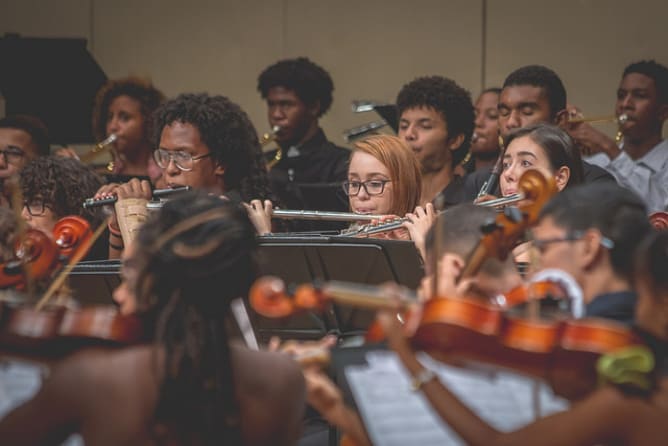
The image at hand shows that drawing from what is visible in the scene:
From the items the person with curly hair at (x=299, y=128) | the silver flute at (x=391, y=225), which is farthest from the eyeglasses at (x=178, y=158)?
the person with curly hair at (x=299, y=128)

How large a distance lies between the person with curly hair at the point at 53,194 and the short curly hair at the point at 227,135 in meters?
0.34

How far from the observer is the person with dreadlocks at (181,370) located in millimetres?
2084

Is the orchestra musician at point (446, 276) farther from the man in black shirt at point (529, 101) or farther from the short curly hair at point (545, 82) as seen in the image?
the short curly hair at point (545, 82)

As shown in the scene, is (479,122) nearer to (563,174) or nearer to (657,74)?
(657,74)

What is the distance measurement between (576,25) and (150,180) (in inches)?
94.3

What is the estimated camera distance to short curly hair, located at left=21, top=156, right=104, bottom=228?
4121 millimetres

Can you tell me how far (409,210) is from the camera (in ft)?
13.5

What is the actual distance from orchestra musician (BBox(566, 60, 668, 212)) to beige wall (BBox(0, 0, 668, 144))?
2.27ft

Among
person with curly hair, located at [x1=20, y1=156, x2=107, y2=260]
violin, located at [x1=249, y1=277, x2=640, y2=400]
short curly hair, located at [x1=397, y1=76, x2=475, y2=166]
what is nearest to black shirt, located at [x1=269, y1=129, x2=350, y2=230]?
short curly hair, located at [x1=397, y1=76, x2=475, y2=166]

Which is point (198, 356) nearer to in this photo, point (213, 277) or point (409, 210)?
point (213, 277)

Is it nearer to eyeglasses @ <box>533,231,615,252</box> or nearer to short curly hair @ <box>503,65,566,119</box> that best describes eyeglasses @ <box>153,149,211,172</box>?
short curly hair @ <box>503,65,566,119</box>

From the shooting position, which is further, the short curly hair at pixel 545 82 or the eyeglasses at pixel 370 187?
the short curly hair at pixel 545 82

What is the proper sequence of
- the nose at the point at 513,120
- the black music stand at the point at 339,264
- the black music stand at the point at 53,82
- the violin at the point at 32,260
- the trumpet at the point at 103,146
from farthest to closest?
the black music stand at the point at 53,82 → the trumpet at the point at 103,146 → the nose at the point at 513,120 → the black music stand at the point at 339,264 → the violin at the point at 32,260

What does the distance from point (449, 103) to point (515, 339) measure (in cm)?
292
